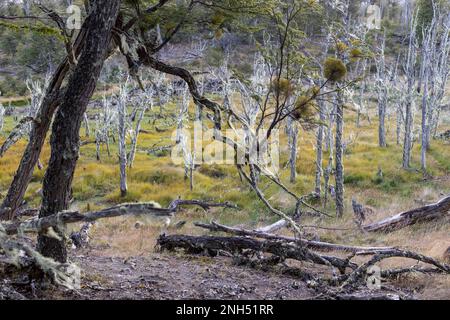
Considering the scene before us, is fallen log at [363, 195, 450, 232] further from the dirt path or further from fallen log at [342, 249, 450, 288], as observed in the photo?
the dirt path

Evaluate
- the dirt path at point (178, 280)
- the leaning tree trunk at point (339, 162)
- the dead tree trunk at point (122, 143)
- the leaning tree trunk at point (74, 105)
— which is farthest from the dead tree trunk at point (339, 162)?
the leaning tree trunk at point (74, 105)

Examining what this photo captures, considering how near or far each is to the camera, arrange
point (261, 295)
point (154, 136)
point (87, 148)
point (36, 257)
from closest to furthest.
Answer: point (36, 257) < point (261, 295) < point (87, 148) < point (154, 136)

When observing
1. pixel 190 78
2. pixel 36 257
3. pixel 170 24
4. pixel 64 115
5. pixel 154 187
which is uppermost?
pixel 170 24

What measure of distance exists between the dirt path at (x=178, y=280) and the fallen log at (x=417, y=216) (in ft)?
17.1

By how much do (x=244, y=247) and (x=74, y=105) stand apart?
12.3ft

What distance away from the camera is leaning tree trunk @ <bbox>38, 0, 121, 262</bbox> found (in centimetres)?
478

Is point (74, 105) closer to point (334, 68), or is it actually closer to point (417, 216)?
point (334, 68)

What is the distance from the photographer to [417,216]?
11.0m

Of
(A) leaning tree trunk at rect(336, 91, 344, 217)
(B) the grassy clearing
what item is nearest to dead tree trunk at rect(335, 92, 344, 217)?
(A) leaning tree trunk at rect(336, 91, 344, 217)

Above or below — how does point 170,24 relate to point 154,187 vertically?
above

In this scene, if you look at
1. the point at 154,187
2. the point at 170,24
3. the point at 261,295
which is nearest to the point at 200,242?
the point at 261,295
